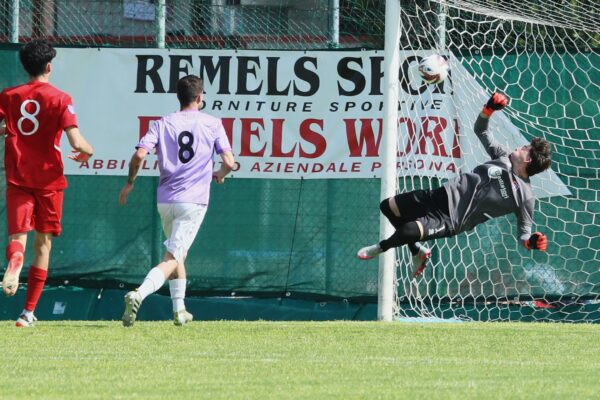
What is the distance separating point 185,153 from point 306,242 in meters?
2.84

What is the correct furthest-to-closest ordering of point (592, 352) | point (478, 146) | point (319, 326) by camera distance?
point (478, 146) < point (319, 326) < point (592, 352)

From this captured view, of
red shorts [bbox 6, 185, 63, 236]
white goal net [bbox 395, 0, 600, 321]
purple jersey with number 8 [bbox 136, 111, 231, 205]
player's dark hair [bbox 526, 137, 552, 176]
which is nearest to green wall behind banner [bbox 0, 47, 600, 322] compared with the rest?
white goal net [bbox 395, 0, 600, 321]

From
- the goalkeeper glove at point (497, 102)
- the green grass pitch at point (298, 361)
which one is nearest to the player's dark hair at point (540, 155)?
the goalkeeper glove at point (497, 102)

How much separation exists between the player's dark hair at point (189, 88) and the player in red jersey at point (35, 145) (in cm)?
83

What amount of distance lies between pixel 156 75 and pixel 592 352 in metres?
5.70

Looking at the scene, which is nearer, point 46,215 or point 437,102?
point 46,215

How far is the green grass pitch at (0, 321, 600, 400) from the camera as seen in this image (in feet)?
19.7

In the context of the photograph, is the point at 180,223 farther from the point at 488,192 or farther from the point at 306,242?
the point at 306,242

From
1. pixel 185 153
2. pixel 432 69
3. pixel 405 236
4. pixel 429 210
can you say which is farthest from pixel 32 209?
pixel 432 69

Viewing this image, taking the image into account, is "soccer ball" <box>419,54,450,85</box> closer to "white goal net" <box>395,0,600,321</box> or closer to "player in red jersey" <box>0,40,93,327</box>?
"white goal net" <box>395,0,600,321</box>

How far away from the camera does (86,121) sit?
1214cm

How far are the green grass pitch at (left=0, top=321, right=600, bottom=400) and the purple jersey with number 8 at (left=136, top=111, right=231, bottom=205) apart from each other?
1020 millimetres

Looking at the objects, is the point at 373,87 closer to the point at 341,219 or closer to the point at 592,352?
the point at 341,219

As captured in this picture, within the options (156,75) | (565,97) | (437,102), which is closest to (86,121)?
(156,75)
